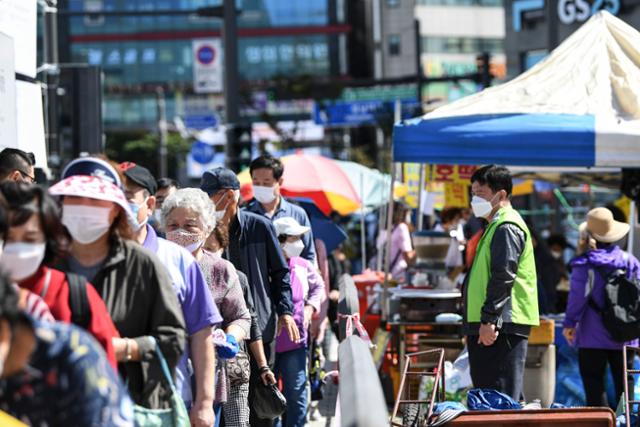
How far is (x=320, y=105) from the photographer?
54969 mm

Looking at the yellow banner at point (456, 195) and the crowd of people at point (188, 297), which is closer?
the crowd of people at point (188, 297)

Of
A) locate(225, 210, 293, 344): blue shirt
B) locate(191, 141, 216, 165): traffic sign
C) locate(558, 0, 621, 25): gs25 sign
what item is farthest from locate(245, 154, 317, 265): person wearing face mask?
locate(191, 141, 216, 165): traffic sign

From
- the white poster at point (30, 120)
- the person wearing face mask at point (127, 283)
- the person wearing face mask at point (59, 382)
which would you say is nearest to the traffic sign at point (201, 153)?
the white poster at point (30, 120)

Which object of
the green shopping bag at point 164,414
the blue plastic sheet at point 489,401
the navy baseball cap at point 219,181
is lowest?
the blue plastic sheet at point 489,401

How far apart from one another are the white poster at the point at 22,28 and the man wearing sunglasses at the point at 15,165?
5.68 ft

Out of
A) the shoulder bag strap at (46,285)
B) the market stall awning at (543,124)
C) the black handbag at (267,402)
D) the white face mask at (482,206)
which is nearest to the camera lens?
the shoulder bag strap at (46,285)

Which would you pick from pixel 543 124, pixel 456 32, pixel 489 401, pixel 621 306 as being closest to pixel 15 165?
pixel 489 401

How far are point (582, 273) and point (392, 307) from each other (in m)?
2.10

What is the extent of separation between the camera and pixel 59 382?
3.23m

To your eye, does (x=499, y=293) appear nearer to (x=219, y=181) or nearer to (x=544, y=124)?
(x=219, y=181)

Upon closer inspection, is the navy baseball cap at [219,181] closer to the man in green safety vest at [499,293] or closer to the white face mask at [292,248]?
the white face mask at [292,248]

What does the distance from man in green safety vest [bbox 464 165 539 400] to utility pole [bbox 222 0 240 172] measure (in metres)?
11.5

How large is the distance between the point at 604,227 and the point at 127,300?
5.40m

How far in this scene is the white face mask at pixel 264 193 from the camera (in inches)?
333
